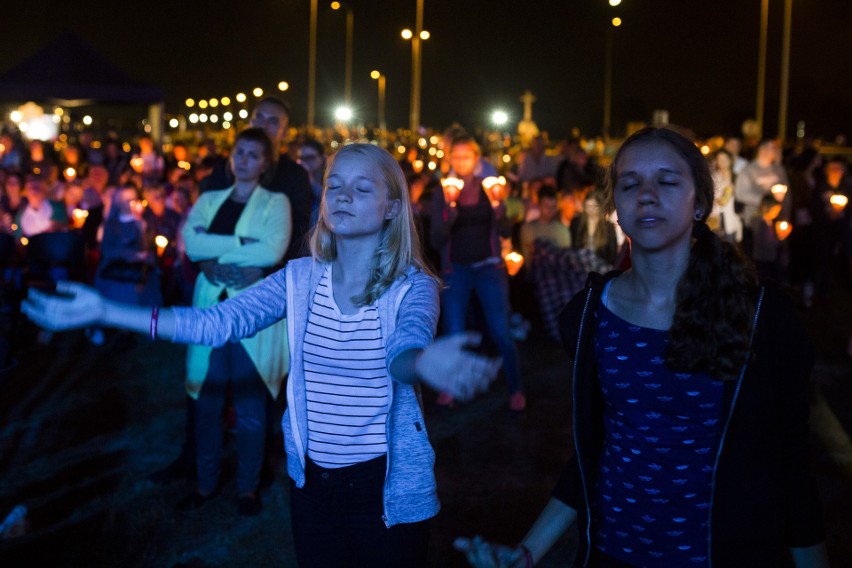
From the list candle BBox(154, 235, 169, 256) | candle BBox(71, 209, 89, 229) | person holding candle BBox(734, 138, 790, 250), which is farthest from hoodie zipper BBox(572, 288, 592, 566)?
candle BBox(71, 209, 89, 229)

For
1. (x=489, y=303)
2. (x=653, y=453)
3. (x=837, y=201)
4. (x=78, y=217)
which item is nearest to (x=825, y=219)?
(x=837, y=201)

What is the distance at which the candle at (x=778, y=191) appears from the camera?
11.6m

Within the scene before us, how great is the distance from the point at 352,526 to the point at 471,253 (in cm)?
464

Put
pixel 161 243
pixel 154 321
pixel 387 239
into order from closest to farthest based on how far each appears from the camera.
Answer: pixel 154 321
pixel 387 239
pixel 161 243

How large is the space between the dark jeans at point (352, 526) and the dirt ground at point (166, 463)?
1915 mm

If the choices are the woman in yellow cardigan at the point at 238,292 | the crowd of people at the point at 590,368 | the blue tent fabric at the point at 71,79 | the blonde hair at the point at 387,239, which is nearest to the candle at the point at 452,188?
the woman in yellow cardigan at the point at 238,292

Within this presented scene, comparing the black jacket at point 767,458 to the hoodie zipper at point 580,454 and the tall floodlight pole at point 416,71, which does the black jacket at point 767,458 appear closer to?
the hoodie zipper at point 580,454

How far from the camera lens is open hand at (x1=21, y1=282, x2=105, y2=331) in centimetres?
273

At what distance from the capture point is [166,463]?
634 cm

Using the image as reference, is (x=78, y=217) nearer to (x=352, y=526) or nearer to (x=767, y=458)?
(x=352, y=526)

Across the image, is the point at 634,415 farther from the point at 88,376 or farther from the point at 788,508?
the point at 88,376

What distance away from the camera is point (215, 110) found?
386 feet

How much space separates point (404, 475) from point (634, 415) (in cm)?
85

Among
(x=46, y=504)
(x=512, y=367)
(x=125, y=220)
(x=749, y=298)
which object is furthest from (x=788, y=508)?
(x=125, y=220)
